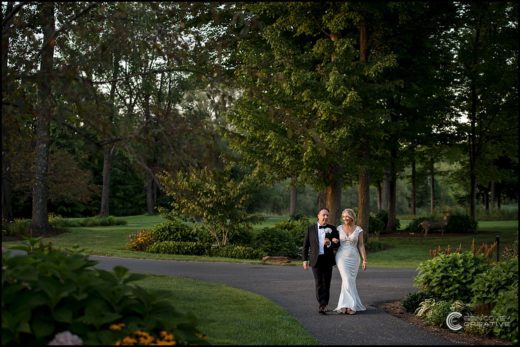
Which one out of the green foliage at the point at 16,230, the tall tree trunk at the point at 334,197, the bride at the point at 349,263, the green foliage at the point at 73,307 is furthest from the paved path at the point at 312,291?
the green foliage at the point at 16,230

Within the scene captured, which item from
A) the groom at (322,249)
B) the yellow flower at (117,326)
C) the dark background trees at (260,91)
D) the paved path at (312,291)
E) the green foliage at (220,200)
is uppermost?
the dark background trees at (260,91)

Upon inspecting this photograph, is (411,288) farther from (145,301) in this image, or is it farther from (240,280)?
(145,301)

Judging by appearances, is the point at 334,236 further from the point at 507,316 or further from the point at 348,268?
the point at 507,316

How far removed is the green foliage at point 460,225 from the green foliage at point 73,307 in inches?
1100

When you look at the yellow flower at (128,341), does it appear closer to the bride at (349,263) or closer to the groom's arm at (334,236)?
the bride at (349,263)

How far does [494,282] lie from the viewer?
10711 mm

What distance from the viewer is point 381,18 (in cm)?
2559

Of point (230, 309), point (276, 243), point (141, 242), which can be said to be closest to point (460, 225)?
point (276, 243)

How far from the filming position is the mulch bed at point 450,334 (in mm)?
9500

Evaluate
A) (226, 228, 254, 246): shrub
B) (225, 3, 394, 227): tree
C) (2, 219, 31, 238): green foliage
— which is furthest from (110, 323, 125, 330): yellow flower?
(2, 219, 31, 238): green foliage

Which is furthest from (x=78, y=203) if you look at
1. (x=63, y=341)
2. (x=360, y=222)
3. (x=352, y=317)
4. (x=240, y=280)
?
(x=63, y=341)

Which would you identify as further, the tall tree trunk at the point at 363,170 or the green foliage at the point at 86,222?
the green foliage at the point at 86,222

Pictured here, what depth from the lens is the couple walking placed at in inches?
439

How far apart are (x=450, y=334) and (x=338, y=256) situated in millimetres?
2337
